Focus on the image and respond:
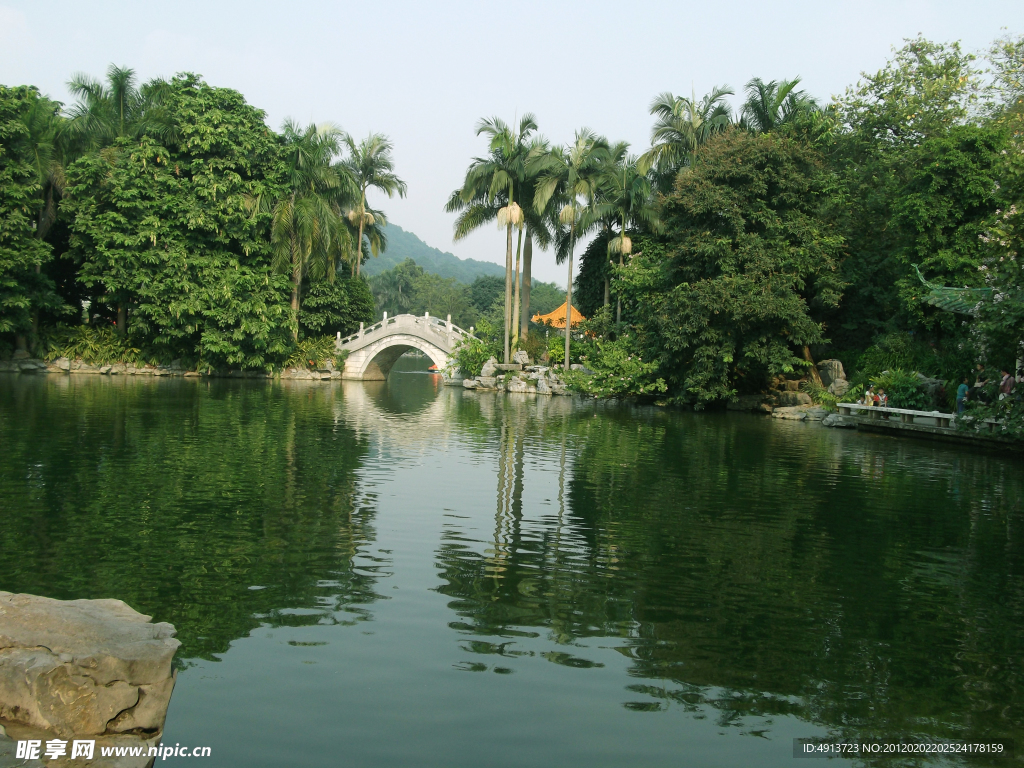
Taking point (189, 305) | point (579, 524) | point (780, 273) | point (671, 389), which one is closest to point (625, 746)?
point (579, 524)

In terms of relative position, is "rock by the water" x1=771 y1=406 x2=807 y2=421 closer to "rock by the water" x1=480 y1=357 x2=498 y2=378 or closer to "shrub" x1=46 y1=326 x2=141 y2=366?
"rock by the water" x1=480 y1=357 x2=498 y2=378

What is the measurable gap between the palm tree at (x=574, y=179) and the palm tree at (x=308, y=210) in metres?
9.09

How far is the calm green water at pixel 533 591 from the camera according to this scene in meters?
4.38

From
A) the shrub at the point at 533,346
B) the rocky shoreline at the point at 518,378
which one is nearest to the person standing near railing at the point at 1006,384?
the rocky shoreline at the point at 518,378

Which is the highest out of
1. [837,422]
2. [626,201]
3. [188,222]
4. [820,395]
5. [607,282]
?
[626,201]

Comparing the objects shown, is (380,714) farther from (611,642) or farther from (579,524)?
(579,524)

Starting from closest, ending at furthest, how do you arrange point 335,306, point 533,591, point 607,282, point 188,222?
1. point 533,591
2. point 188,222
3. point 607,282
4. point 335,306

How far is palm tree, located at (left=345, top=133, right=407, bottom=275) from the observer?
4044 cm

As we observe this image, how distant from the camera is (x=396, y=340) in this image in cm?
3791

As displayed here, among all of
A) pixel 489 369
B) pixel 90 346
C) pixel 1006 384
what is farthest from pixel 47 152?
pixel 1006 384

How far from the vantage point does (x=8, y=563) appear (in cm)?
652

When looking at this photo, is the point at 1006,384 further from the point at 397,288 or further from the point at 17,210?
the point at 397,288

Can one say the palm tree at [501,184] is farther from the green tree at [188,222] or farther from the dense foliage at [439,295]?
the dense foliage at [439,295]

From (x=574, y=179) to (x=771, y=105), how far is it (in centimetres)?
789
